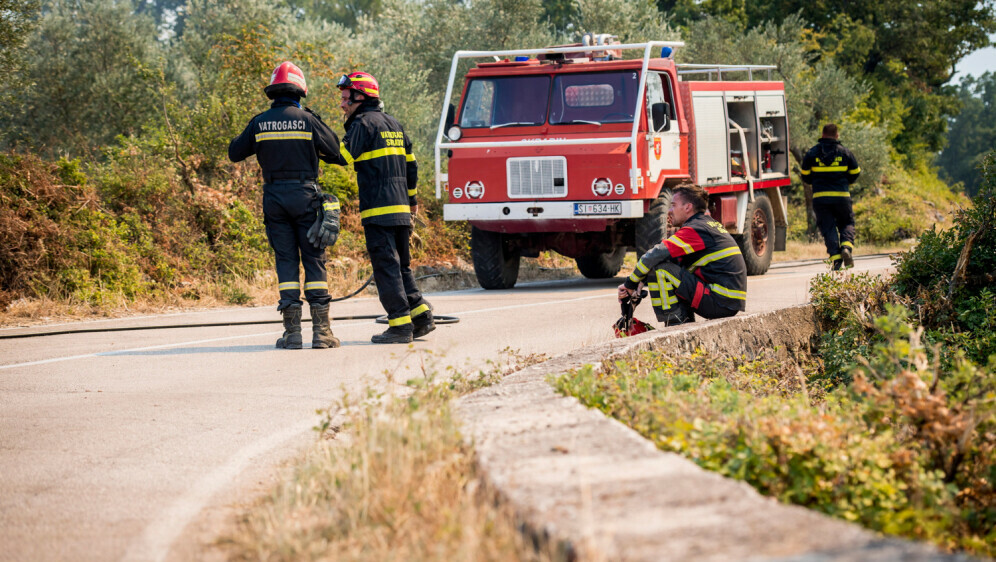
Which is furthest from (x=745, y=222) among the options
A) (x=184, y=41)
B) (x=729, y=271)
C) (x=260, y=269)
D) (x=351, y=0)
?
(x=351, y=0)

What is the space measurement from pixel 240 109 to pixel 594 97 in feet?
17.1

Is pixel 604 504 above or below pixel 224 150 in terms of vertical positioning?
below

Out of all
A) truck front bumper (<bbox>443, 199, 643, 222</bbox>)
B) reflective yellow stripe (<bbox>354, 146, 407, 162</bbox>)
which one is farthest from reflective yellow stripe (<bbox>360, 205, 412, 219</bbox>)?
truck front bumper (<bbox>443, 199, 643, 222</bbox>)

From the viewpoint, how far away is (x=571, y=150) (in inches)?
495

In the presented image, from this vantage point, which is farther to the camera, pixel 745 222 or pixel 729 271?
pixel 745 222

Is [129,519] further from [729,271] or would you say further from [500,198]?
[500,198]

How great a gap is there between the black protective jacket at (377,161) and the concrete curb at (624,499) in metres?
4.10

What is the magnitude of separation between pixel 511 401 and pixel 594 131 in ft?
28.8

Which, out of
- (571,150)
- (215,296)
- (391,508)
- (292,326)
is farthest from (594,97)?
(391,508)

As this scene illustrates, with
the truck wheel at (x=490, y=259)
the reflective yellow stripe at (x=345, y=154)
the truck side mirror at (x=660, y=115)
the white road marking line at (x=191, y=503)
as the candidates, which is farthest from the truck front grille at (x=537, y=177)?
the white road marking line at (x=191, y=503)

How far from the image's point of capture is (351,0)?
76.2 metres

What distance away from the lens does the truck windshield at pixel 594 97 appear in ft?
42.4

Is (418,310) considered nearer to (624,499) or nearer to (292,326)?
(292,326)

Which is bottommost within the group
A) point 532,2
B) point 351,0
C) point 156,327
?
point 156,327
